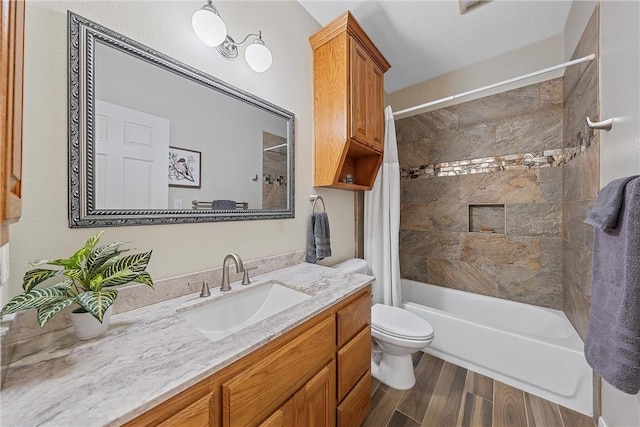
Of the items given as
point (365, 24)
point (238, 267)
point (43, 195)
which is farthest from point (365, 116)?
point (43, 195)

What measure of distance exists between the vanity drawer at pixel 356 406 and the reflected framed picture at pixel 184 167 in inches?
49.9

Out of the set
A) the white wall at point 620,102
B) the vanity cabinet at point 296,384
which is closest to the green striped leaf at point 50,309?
the vanity cabinet at point 296,384

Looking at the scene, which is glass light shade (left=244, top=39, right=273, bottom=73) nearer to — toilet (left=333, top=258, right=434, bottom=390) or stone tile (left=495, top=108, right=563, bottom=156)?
toilet (left=333, top=258, right=434, bottom=390)

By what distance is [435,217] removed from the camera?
99.2 inches

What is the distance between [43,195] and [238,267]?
686 millimetres

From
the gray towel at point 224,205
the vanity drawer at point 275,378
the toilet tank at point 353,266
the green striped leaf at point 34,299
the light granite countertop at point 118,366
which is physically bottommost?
the vanity drawer at point 275,378

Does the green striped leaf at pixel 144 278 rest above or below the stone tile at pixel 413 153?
below

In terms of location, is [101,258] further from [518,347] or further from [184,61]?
[518,347]

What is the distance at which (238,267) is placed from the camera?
108 cm

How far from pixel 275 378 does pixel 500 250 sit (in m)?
2.30

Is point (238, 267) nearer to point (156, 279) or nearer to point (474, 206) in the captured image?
point (156, 279)

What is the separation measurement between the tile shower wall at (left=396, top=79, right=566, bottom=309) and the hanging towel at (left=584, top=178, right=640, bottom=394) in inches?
53.2

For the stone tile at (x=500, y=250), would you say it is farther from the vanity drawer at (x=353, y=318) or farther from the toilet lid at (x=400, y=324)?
the vanity drawer at (x=353, y=318)

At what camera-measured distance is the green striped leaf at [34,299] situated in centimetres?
57
